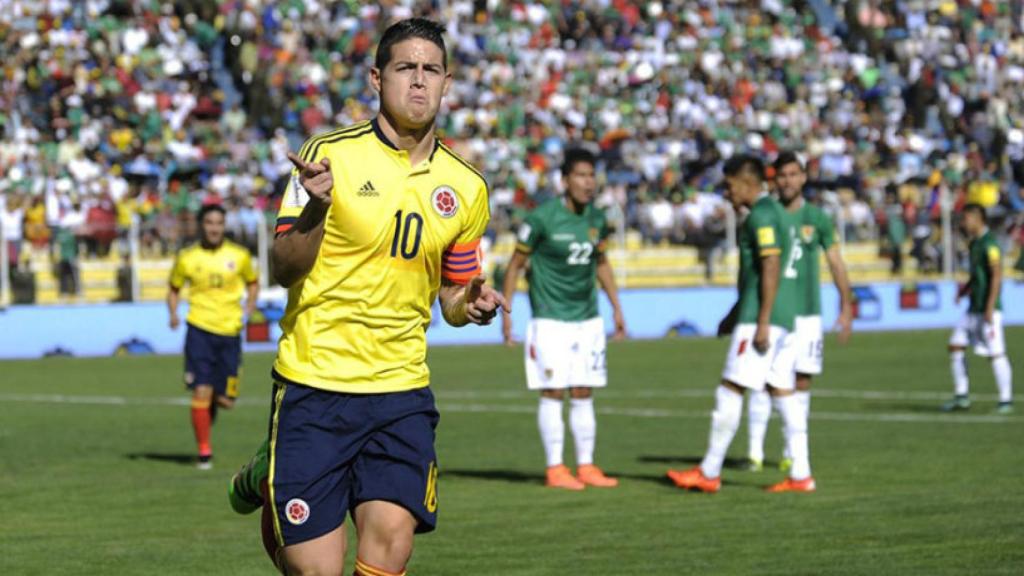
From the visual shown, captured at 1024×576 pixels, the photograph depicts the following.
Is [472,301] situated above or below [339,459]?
above

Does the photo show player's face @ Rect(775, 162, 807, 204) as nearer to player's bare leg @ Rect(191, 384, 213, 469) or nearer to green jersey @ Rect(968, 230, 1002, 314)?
player's bare leg @ Rect(191, 384, 213, 469)

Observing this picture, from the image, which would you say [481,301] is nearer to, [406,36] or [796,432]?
[406,36]

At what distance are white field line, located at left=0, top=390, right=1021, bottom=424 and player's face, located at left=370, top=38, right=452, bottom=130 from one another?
13245 mm

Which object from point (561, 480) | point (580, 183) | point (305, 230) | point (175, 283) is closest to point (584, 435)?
point (561, 480)

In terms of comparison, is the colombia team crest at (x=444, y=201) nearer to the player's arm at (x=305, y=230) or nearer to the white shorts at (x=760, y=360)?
the player's arm at (x=305, y=230)

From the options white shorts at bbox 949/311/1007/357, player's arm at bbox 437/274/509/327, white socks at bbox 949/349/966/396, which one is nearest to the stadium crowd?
white shorts at bbox 949/311/1007/357

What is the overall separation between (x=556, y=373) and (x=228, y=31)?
26907mm

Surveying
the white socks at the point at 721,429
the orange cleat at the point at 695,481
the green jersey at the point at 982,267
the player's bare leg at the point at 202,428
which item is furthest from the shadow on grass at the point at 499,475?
the green jersey at the point at 982,267

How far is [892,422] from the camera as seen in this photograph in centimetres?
Result: 1900

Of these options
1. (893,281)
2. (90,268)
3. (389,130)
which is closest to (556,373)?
(389,130)

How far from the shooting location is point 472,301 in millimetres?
6738

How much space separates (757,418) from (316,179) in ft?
30.6

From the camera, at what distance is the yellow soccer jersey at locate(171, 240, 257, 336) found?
16641 millimetres

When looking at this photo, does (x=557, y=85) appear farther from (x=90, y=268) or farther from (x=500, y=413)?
(x=500, y=413)
